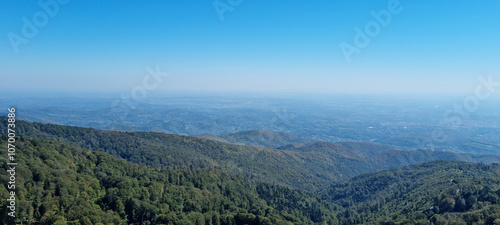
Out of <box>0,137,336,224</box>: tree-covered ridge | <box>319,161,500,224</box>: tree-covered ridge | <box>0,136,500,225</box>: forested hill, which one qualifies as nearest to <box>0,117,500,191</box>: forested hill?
<box>319,161,500,224</box>: tree-covered ridge

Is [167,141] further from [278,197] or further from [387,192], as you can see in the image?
[387,192]

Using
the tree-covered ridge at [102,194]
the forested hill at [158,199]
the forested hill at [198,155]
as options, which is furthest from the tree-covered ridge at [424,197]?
the forested hill at [198,155]

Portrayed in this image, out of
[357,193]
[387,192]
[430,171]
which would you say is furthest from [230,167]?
[430,171]

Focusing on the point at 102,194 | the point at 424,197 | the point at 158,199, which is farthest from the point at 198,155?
the point at 424,197

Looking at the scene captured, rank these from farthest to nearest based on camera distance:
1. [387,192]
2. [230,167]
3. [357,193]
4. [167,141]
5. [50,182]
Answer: [167,141] → [230,167] → [357,193] → [387,192] → [50,182]

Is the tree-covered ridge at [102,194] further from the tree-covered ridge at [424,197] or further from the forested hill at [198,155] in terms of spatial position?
the forested hill at [198,155]
